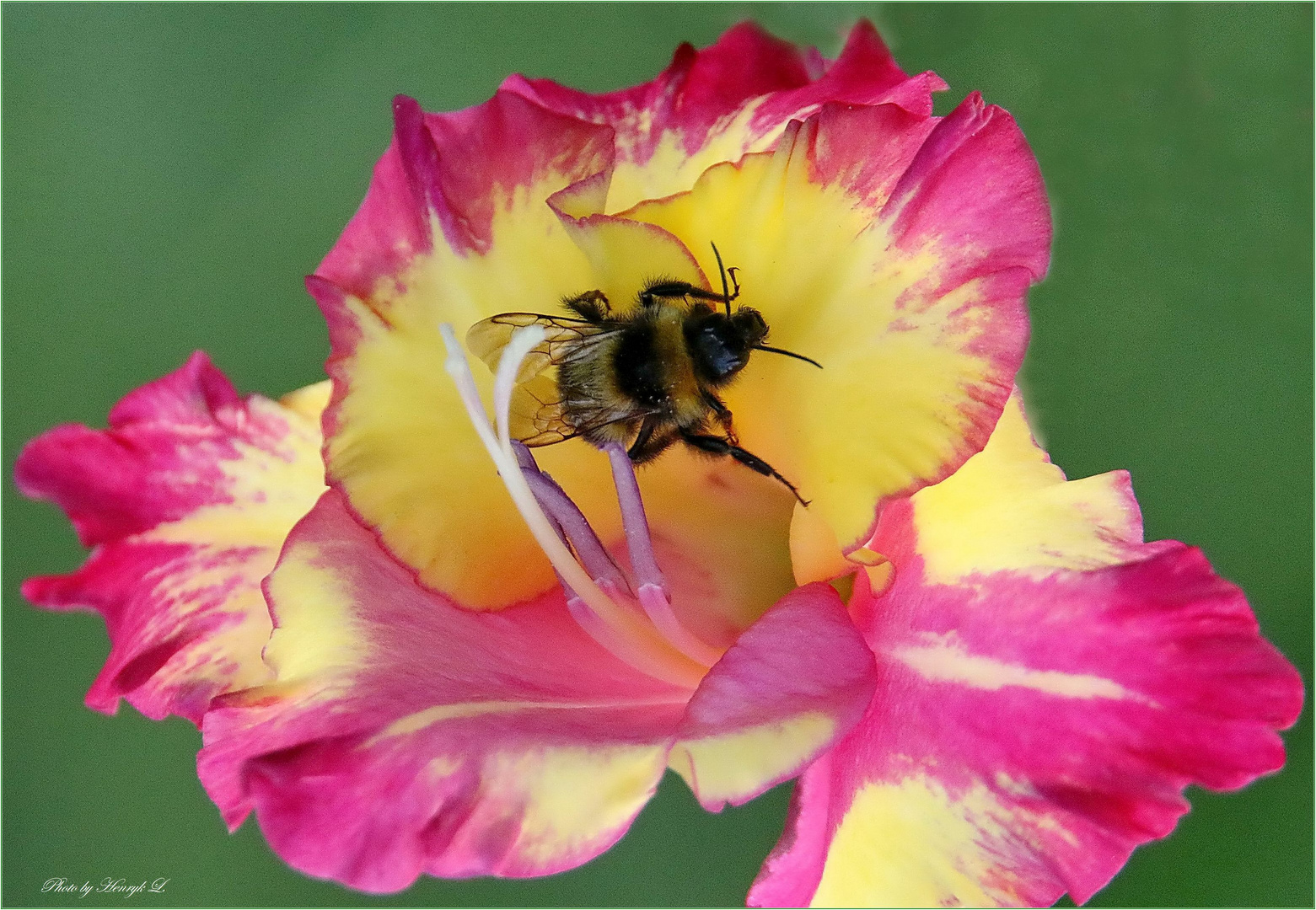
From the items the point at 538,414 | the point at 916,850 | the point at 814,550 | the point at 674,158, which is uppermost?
the point at 674,158

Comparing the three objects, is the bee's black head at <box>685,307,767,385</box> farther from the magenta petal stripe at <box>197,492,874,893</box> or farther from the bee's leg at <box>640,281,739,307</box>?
the magenta petal stripe at <box>197,492,874,893</box>

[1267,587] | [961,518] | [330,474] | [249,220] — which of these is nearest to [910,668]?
[961,518]

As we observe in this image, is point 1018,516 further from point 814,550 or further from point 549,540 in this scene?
point 549,540

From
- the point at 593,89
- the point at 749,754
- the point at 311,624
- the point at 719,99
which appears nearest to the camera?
the point at 749,754

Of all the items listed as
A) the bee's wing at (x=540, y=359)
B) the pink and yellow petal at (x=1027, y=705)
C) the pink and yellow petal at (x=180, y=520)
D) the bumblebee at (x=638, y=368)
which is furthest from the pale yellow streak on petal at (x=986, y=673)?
the pink and yellow petal at (x=180, y=520)

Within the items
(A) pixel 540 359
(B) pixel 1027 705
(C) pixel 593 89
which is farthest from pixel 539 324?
(C) pixel 593 89

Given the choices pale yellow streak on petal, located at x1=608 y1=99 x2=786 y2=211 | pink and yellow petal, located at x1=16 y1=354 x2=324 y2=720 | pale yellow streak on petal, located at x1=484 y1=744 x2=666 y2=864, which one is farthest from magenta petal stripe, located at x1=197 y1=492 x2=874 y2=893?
pale yellow streak on petal, located at x1=608 y1=99 x2=786 y2=211
